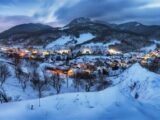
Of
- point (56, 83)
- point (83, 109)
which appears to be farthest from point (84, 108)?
point (56, 83)

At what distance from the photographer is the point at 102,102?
13.9 meters

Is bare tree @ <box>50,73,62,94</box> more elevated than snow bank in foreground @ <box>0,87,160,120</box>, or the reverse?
snow bank in foreground @ <box>0,87,160,120</box>

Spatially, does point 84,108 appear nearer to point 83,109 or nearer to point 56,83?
point 83,109

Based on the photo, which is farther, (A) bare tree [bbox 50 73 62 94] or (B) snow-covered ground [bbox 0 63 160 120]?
(A) bare tree [bbox 50 73 62 94]

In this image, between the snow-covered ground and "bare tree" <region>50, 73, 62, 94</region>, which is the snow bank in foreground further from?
"bare tree" <region>50, 73, 62, 94</region>

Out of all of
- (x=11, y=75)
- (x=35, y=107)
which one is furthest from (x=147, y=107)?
(x=11, y=75)

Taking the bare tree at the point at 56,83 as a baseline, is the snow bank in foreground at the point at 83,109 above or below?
above

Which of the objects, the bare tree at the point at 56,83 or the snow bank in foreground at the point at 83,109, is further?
the bare tree at the point at 56,83

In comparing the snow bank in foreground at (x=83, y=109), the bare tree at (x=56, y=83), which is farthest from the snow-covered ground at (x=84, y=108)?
the bare tree at (x=56, y=83)

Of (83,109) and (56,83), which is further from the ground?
(83,109)

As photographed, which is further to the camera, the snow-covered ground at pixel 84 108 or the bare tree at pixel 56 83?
the bare tree at pixel 56 83

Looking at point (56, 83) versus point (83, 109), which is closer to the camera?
point (83, 109)

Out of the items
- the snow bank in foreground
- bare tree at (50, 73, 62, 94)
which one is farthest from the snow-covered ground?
bare tree at (50, 73, 62, 94)

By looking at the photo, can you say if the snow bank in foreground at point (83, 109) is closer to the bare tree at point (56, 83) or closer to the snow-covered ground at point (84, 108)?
the snow-covered ground at point (84, 108)
